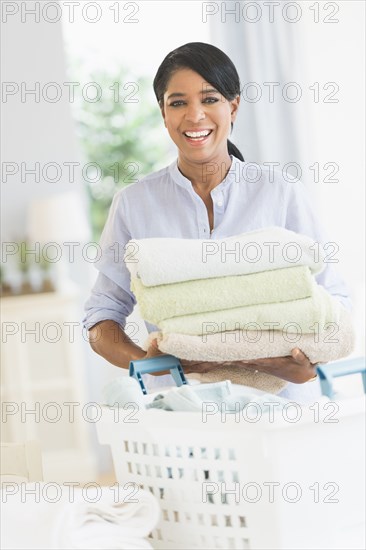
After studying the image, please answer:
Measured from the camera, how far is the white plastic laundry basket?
0.77 m

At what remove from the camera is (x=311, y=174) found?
259 centimetres

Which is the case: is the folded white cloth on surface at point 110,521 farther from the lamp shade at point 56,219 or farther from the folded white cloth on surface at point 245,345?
the lamp shade at point 56,219

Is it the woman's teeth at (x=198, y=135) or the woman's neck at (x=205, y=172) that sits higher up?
the woman's teeth at (x=198, y=135)

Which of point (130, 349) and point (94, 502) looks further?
point (130, 349)

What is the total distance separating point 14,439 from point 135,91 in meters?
1.91

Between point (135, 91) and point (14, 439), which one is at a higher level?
point (135, 91)

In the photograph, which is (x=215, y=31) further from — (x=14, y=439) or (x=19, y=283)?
(x=14, y=439)

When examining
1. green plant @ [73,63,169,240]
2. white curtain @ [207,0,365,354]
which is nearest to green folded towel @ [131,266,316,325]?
white curtain @ [207,0,365,354]

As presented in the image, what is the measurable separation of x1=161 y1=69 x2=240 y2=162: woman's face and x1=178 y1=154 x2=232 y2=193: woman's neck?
0.13ft

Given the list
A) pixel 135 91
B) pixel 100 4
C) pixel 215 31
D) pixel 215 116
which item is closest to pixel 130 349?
pixel 215 116

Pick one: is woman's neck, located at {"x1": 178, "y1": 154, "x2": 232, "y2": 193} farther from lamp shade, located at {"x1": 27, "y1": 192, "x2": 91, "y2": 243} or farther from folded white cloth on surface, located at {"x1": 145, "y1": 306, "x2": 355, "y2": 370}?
lamp shade, located at {"x1": 27, "y1": 192, "x2": 91, "y2": 243}

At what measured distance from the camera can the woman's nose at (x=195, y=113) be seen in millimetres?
1276

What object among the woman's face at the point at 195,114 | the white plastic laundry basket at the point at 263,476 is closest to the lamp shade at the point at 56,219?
the woman's face at the point at 195,114

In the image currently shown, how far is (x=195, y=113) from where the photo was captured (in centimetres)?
128
